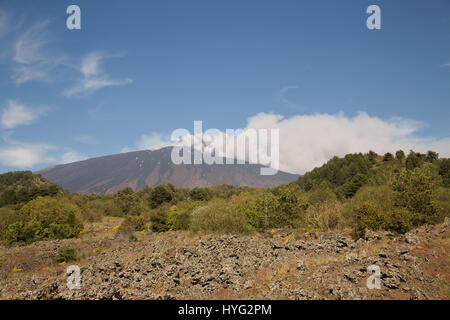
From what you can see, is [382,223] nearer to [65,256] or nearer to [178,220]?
[65,256]

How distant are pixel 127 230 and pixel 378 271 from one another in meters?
36.7

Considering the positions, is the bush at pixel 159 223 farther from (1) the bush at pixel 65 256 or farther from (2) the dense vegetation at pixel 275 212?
(1) the bush at pixel 65 256

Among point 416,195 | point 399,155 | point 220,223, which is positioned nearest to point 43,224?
point 220,223

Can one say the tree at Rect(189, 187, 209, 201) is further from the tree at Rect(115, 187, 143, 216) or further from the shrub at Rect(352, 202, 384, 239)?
the shrub at Rect(352, 202, 384, 239)

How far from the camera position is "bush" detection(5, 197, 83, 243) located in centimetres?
3931

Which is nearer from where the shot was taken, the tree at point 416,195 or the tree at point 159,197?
the tree at point 416,195

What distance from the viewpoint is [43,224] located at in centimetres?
4312

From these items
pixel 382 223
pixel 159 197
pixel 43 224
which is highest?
Result: pixel 382 223

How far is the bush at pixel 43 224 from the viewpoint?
39312 mm

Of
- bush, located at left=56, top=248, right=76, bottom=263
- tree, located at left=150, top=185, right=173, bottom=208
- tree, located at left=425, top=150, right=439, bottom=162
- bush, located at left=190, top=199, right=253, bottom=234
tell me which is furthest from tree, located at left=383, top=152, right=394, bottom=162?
bush, located at left=56, top=248, right=76, bottom=263

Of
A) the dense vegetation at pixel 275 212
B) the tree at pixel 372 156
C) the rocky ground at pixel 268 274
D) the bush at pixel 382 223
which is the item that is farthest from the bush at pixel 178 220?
the tree at pixel 372 156

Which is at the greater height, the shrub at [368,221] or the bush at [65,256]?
the shrub at [368,221]

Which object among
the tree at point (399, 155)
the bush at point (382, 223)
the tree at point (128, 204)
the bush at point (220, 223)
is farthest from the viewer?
the tree at point (399, 155)
